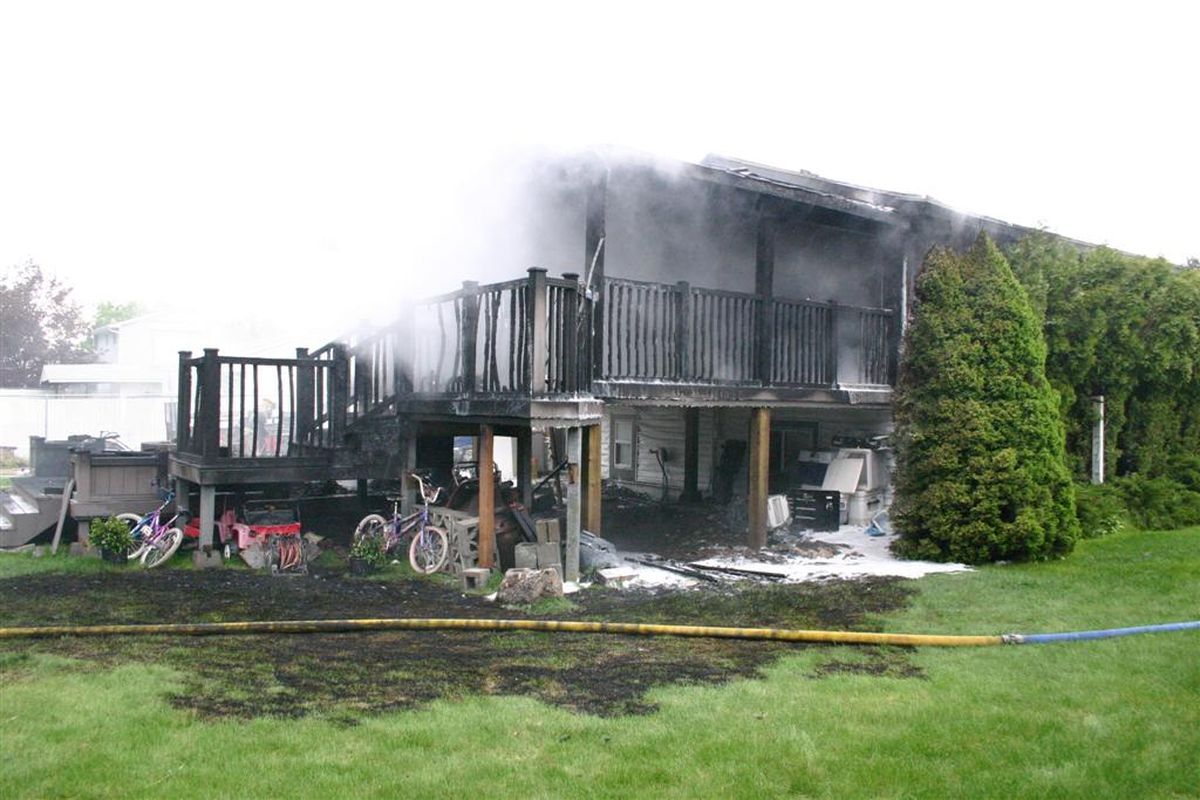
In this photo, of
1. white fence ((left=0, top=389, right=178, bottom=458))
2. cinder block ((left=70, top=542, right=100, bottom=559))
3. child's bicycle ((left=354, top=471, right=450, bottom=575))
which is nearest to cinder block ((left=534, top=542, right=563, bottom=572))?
child's bicycle ((left=354, top=471, right=450, bottom=575))

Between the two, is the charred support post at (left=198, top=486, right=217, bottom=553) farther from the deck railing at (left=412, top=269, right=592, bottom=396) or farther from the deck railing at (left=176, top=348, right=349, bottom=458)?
the deck railing at (left=412, top=269, right=592, bottom=396)

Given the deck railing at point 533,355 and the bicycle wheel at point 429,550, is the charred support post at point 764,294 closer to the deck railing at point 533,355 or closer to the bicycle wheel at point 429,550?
the deck railing at point 533,355

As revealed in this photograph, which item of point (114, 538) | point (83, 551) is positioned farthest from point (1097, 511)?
point (83, 551)

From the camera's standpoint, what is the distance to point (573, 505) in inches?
356

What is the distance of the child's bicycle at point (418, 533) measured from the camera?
994 centimetres

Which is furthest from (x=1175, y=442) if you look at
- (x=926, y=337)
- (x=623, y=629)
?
(x=623, y=629)

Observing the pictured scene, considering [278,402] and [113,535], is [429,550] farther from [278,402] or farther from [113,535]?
[113,535]

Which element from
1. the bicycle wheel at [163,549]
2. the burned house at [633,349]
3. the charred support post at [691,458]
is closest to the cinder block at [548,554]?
the burned house at [633,349]

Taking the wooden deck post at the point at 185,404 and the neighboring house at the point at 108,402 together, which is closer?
the wooden deck post at the point at 185,404

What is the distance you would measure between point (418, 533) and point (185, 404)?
2.97 meters

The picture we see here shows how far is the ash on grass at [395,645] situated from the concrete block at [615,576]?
1.07 ft

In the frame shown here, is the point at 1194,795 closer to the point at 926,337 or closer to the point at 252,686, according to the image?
the point at 252,686

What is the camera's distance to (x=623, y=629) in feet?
22.7

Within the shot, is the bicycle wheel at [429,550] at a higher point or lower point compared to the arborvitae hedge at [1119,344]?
lower
